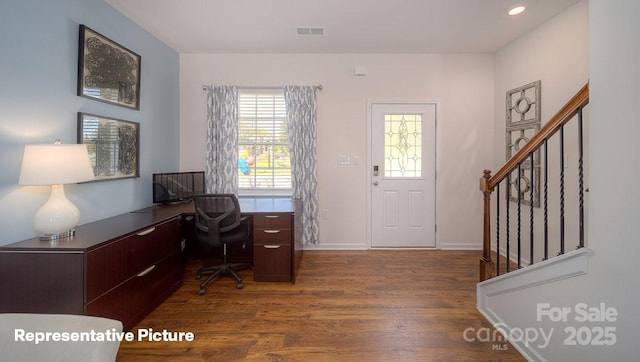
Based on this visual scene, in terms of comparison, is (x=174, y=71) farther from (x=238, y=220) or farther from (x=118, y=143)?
(x=238, y=220)

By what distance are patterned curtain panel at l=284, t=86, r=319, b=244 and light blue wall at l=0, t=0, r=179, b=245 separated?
5.81ft

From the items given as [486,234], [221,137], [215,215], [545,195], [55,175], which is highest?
[221,137]

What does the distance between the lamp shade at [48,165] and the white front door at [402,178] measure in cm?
314

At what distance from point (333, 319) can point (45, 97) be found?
2.70 meters

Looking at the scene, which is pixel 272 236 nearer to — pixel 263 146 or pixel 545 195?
pixel 263 146

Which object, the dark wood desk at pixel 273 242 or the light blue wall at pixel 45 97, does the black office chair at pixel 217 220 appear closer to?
the dark wood desk at pixel 273 242

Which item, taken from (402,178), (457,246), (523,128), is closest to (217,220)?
(402,178)

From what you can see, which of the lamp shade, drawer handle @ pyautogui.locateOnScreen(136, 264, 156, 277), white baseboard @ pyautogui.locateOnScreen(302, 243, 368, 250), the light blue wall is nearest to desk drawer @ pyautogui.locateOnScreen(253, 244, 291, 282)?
drawer handle @ pyautogui.locateOnScreen(136, 264, 156, 277)

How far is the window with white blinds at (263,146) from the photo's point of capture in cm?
387

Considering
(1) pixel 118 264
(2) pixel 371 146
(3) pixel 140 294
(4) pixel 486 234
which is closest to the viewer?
(1) pixel 118 264

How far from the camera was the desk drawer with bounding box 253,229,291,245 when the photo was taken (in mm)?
2848

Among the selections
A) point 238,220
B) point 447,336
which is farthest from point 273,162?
point 447,336

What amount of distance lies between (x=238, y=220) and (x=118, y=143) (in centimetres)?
138

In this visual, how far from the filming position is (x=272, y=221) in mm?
2840
